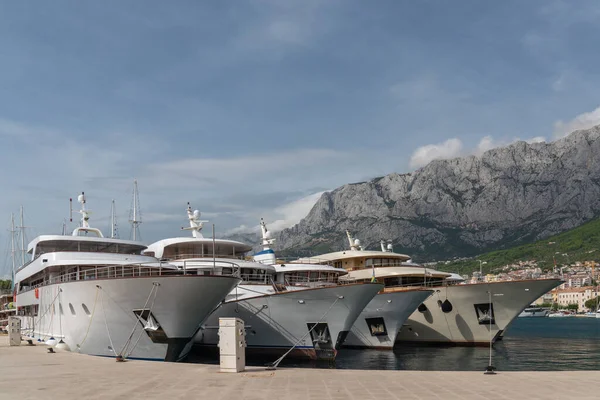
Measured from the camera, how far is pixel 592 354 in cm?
3669

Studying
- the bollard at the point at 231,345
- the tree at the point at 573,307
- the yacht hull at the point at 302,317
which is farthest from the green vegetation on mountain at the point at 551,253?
the bollard at the point at 231,345

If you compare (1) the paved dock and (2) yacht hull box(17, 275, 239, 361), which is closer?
(1) the paved dock

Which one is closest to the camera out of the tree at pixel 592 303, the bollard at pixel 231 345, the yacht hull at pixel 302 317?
the bollard at pixel 231 345

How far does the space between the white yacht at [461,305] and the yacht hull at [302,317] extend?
9.18m

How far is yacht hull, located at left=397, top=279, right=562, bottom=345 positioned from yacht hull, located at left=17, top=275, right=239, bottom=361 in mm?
21315

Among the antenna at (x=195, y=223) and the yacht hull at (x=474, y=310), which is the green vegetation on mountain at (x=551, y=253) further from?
the antenna at (x=195, y=223)

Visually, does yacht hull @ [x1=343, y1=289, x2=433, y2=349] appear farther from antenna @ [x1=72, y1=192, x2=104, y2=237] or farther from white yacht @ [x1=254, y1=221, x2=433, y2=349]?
antenna @ [x1=72, y1=192, x2=104, y2=237]

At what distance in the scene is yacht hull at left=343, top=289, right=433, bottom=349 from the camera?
36.2 metres

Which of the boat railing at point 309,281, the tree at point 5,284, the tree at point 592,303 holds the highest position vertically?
the tree at point 5,284

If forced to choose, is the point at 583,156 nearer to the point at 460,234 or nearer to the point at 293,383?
the point at 460,234

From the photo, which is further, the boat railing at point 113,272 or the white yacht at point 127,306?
the boat railing at point 113,272

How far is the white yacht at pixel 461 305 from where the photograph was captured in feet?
129

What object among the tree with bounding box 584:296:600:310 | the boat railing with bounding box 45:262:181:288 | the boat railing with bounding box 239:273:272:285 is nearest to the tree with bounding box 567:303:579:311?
the tree with bounding box 584:296:600:310

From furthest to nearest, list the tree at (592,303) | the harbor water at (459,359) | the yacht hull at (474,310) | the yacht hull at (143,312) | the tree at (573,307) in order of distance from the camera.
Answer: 1. the tree at (573,307)
2. the tree at (592,303)
3. the yacht hull at (474,310)
4. the harbor water at (459,359)
5. the yacht hull at (143,312)
